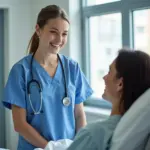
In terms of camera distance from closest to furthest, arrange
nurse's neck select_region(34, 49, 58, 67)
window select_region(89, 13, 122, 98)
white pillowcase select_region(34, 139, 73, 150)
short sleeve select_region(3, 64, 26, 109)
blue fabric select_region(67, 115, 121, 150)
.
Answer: blue fabric select_region(67, 115, 121, 150) → white pillowcase select_region(34, 139, 73, 150) → short sleeve select_region(3, 64, 26, 109) → nurse's neck select_region(34, 49, 58, 67) → window select_region(89, 13, 122, 98)

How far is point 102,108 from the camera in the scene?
287cm

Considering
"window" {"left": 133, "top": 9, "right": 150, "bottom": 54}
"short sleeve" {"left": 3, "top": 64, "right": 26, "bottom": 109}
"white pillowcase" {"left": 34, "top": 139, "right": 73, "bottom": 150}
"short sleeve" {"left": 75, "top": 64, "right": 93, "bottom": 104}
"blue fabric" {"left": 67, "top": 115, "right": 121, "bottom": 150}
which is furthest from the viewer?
"window" {"left": 133, "top": 9, "right": 150, "bottom": 54}

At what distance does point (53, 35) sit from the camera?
1.70m

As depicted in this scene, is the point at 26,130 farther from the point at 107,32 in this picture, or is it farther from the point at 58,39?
the point at 107,32

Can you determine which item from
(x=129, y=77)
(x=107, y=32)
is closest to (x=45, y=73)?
(x=129, y=77)

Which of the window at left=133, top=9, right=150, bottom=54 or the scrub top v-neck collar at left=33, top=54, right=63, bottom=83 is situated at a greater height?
the window at left=133, top=9, right=150, bottom=54

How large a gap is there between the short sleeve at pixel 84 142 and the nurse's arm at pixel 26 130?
0.42 m

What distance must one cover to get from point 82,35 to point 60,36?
1.42 metres

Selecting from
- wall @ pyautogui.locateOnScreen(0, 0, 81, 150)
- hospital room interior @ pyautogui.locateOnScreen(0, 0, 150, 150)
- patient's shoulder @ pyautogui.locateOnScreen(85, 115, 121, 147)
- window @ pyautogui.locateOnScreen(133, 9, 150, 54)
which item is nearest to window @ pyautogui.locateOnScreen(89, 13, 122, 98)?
hospital room interior @ pyautogui.locateOnScreen(0, 0, 150, 150)

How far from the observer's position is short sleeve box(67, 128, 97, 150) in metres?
1.19

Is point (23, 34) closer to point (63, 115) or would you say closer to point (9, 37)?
point (9, 37)

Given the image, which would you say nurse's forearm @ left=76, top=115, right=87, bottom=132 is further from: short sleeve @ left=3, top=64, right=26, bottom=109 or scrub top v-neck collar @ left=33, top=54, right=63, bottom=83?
short sleeve @ left=3, top=64, right=26, bottom=109

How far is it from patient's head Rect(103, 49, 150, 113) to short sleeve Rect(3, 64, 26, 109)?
57 centimetres

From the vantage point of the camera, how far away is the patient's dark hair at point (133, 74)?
1163 mm
